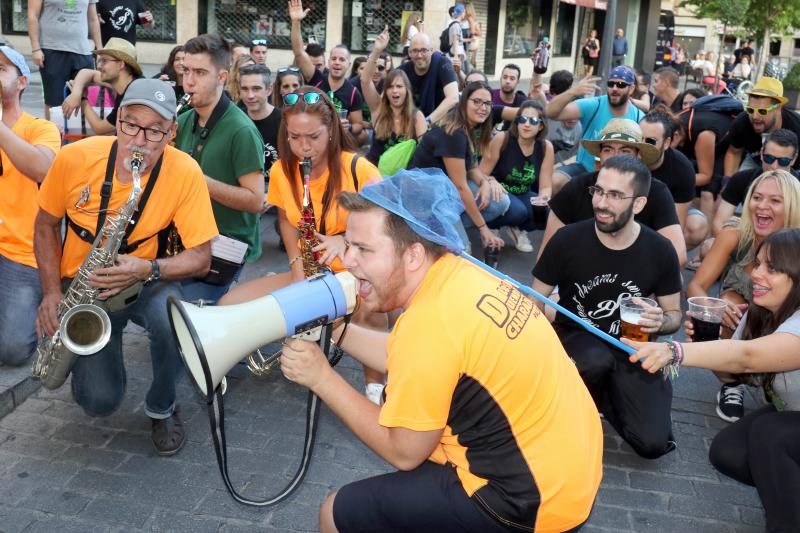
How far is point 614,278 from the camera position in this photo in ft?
14.8

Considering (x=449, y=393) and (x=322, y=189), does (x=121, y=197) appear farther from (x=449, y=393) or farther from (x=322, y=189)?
(x=449, y=393)

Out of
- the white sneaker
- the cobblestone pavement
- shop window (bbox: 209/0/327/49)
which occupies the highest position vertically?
shop window (bbox: 209/0/327/49)

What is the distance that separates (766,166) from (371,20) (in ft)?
61.3

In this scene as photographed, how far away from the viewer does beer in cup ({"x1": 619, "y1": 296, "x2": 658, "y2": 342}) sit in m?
4.00

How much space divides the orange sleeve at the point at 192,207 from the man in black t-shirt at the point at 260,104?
8.49 feet

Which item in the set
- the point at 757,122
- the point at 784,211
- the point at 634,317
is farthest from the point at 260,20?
the point at 634,317

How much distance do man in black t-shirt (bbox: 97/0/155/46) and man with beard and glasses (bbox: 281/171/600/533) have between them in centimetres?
834

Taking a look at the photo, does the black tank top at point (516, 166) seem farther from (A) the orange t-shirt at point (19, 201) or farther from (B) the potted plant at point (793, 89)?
(B) the potted plant at point (793, 89)

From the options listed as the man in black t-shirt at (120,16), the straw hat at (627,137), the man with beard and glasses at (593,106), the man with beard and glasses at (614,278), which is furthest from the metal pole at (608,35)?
the man with beard and glasses at (614,278)

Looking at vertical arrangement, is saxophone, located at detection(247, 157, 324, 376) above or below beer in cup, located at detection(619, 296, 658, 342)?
above

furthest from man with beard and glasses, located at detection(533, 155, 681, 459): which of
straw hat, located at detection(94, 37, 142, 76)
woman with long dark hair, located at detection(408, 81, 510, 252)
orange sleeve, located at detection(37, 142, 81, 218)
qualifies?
straw hat, located at detection(94, 37, 142, 76)

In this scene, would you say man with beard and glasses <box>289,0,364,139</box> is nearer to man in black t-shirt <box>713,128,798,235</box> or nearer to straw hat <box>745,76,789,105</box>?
straw hat <box>745,76,789,105</box>

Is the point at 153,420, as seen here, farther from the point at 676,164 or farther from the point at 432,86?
the point at 432,86

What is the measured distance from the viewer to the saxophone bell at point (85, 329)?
3889 millimetres
